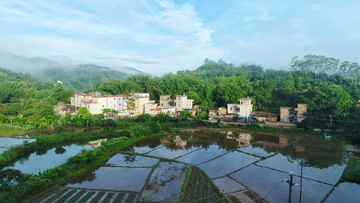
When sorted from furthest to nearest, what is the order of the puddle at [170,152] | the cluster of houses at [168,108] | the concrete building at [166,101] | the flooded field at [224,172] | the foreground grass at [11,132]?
the concrete building at [166,101], the cluster of houses at [168,108], the foreground grass at [11,132], the puddle at [170,152], the flooded field at [224,172]

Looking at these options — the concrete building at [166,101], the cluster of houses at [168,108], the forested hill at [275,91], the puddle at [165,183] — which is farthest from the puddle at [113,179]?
the concrete building at [166,101]

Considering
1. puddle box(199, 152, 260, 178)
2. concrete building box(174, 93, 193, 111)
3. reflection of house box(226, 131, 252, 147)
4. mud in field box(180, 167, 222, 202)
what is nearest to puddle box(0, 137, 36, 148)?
mud in field box(180, 167, 222, 202)

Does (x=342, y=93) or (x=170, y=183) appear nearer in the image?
(x=170, y=183)

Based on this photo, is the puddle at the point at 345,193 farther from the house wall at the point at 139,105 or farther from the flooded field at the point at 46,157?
the house wall at the point at 139,105

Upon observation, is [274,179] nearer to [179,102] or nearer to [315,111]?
[315,111]

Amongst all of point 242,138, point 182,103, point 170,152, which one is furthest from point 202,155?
point 182,103

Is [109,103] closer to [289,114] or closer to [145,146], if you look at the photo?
[145,146]

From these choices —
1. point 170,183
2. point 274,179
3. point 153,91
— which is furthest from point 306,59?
point 170,183
